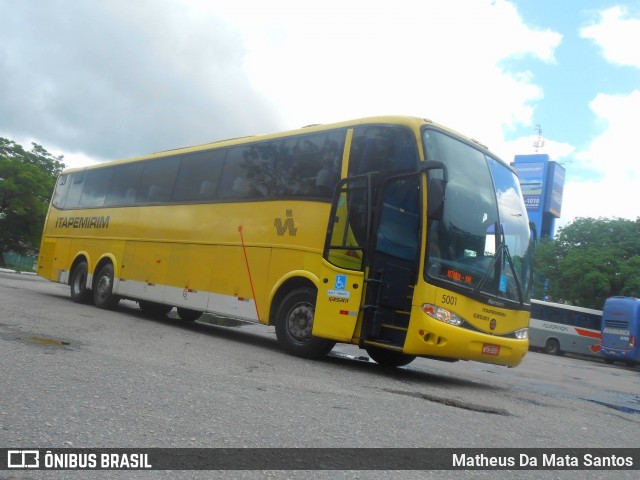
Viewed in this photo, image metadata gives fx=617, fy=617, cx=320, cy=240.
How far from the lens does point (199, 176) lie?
39.9 feet

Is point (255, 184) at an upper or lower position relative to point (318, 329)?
upper

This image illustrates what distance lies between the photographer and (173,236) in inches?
485

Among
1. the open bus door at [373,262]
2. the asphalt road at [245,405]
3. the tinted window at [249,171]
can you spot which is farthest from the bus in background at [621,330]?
the open bus door at [373,262]

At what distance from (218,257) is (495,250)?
4.98 meters

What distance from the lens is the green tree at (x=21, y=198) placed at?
43.2 meters

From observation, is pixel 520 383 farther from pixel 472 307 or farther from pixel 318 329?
pixel 318 329

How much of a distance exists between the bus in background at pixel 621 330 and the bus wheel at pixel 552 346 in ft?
11.5

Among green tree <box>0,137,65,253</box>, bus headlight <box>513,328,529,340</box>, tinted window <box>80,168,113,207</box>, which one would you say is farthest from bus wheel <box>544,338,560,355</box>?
green tree <box>0,137,65,253</box>

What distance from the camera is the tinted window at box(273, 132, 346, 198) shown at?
30.0 ft

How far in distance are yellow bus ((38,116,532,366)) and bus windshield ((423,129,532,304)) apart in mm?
18

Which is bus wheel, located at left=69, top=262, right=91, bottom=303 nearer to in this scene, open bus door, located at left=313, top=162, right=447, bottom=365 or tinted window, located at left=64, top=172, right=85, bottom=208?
tinted window, located at left=64, top=172, right=85, bottom=208

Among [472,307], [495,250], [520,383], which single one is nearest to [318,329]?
[472,307]

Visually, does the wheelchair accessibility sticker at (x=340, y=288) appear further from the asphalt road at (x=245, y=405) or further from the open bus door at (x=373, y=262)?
the asphalt road at (x=245, y=405)

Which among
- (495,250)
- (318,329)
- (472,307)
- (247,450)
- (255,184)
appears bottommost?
(247,450)
